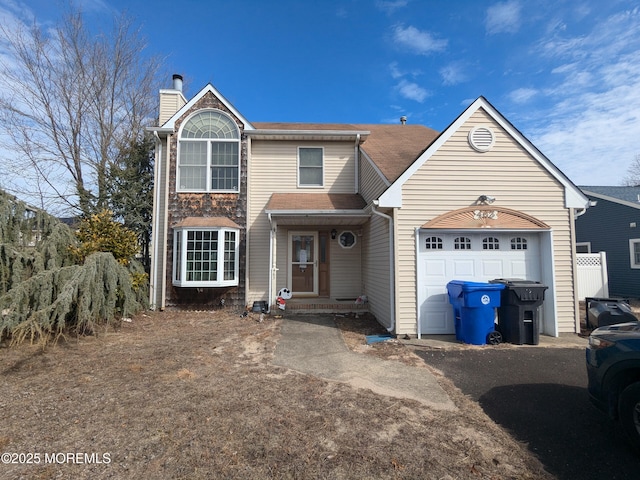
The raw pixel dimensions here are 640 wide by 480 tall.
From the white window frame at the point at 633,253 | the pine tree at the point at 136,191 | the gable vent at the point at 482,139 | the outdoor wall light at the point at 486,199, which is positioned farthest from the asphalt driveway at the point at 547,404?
the white window frame at the point at 633,253

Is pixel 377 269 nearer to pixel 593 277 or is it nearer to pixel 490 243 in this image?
pixel 490 243

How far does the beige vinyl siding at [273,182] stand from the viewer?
988 cm

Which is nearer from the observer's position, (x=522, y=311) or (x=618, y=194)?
(x=522, y=311)

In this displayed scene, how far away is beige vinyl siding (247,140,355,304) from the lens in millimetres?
9875

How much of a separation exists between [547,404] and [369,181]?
677 centimetres

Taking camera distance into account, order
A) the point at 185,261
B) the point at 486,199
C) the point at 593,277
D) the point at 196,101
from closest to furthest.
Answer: the point at 486,199 < the point at 185,261 < the point at 196,101 < the point at 593,277

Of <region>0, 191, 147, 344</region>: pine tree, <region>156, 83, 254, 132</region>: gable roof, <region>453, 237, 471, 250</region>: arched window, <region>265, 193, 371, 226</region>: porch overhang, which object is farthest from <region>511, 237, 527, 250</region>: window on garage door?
<region>0, 191, 147, 344</region>: pine tree

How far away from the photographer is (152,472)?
2475mm

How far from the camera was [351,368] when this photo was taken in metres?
4.97

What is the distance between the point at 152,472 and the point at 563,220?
8.78m

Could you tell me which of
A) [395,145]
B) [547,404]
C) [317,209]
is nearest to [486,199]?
[317,209]

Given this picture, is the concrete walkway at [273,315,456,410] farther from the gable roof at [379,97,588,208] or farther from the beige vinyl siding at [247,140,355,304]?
the gable roof at [379,97,588,208]

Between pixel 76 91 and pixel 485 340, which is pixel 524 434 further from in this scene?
pixel 76 91

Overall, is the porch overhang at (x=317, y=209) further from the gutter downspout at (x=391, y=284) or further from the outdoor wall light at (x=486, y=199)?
the outdoor wall light at (x=486, y=199)
